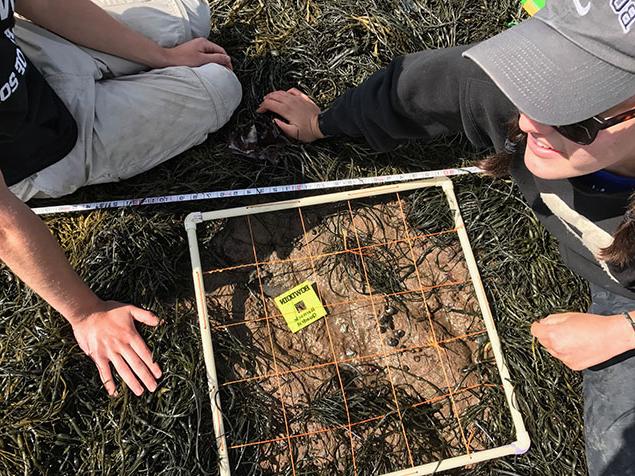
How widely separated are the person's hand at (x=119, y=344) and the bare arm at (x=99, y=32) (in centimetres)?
110

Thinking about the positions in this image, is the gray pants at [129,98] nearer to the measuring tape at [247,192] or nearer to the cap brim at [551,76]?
the measuring tape at [247,192]

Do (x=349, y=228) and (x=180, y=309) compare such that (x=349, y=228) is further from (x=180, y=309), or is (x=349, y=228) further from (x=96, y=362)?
(x=96, y=362)

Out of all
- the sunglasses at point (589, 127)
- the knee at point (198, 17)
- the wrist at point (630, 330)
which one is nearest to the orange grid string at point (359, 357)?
the wrist at point (630, 330)

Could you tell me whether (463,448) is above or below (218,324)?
below

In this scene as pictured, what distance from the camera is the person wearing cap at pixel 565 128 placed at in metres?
1.44

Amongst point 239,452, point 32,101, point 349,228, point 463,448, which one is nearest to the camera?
point 32,101

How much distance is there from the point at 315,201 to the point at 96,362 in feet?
3.98

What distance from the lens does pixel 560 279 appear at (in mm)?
2826

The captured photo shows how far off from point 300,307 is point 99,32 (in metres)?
1.50

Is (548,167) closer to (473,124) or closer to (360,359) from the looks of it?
(473,124)

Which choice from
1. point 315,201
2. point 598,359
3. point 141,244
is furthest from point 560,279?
point 141,244

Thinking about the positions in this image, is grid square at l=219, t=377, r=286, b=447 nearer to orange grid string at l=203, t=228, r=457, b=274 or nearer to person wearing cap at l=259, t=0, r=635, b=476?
orange grid string at l=203, t=228, r=457, b=274

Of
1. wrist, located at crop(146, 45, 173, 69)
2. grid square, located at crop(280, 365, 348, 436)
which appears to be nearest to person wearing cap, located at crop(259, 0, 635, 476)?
wrist, located at crop(146, 45, 173, 69)

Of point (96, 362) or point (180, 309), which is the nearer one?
point (96, 362)
